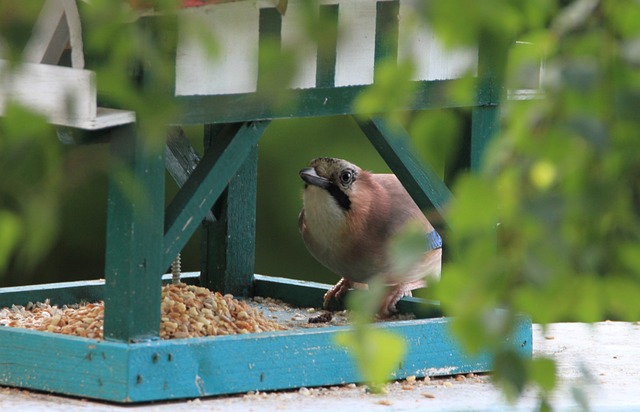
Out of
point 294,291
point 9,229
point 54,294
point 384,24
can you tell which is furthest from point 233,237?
point 9,229

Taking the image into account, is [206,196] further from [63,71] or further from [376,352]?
[376,352]

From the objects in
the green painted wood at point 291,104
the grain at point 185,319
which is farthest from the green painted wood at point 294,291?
the green painted wood at point 291,104

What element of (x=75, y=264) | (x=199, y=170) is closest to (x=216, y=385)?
(x=199, y=170)

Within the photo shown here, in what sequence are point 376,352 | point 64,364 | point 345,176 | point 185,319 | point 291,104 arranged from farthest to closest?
1. point 345,176
2. point 185,319
3. point 291,104
4. point 64,364
5. point 376,352

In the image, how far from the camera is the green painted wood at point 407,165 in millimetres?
3158

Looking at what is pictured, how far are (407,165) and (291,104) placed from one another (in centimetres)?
44

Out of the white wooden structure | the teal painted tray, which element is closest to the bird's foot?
the teal painted tray

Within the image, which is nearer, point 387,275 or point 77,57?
point 77,57

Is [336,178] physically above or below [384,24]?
below

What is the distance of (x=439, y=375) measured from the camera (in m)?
3.17

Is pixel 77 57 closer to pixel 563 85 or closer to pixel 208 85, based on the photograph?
pixel 208 85

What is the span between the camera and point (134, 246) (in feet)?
8.71

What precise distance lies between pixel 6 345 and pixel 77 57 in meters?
0.71

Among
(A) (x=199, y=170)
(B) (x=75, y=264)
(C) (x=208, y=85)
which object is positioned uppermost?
(C) (x=208, y=85)
